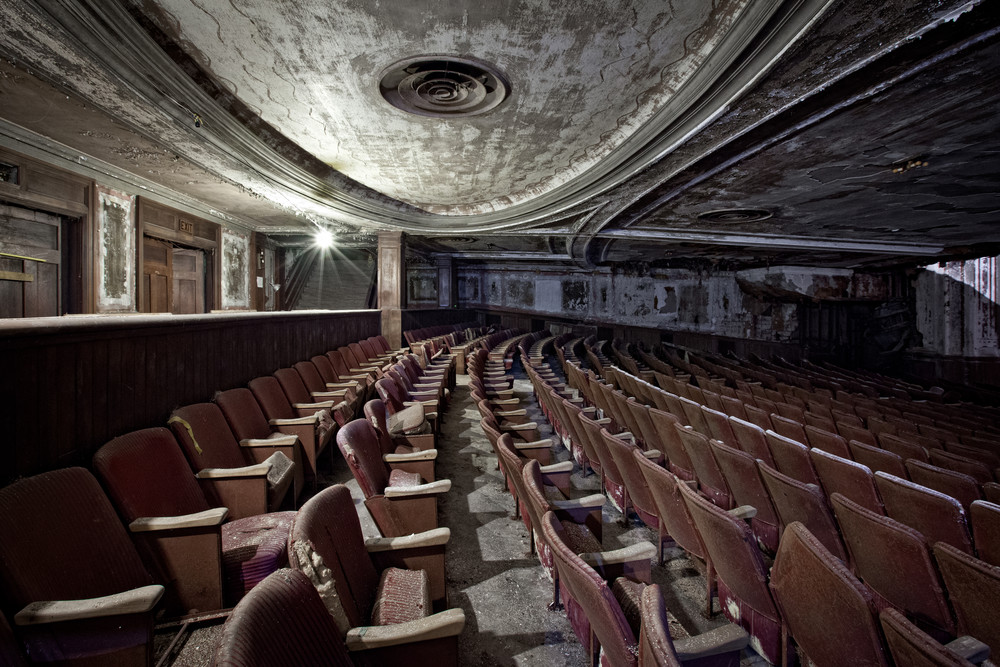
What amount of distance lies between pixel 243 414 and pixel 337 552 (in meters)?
1.55

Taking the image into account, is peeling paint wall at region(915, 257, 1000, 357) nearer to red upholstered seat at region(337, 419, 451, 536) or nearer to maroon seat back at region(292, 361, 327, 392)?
red upholstered seat at region(337, 419, 451, 536)

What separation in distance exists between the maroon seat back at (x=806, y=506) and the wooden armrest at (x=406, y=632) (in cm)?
124

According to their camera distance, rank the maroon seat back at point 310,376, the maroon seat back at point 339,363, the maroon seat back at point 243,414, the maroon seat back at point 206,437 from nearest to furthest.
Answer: the maroon seat back at point 206,437 < the maroon seat back at point 243,414 < the maroon seat back at point 310,376 < the maroon seat back at point 339,363

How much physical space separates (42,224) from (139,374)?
455cm

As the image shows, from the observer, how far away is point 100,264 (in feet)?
17.0

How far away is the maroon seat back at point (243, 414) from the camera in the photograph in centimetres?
228

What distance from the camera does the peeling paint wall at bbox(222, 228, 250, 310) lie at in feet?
25.0

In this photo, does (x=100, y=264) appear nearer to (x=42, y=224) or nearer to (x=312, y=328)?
(x=42, y=224)

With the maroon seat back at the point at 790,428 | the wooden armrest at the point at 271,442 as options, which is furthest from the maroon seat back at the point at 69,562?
the maroon seat back at the point at 790,428

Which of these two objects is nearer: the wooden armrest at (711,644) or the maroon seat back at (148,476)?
the wooden armrest at (711,644)

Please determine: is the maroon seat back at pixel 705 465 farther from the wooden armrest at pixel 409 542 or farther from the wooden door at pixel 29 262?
the wooden door at pixel 29 262

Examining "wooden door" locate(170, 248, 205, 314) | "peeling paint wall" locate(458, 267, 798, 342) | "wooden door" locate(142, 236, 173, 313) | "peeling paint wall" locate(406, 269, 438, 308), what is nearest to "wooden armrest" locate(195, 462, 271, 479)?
"wooden door" locate(142, 236, 173, 313)

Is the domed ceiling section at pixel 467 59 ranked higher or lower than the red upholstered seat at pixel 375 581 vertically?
higher

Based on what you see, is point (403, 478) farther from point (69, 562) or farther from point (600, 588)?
point (600, 588)
